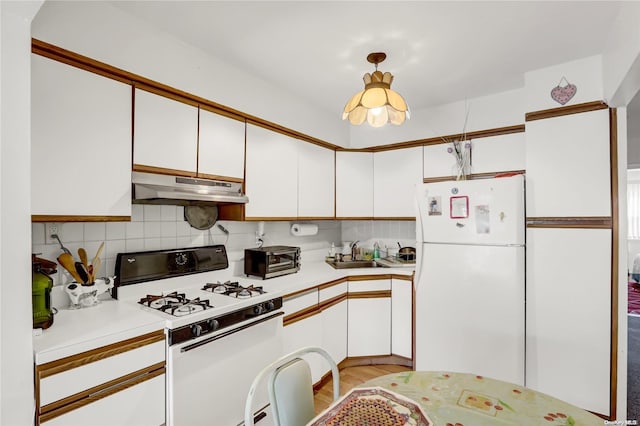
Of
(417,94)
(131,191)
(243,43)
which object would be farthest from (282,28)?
(417,94)

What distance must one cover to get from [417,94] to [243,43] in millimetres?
1538

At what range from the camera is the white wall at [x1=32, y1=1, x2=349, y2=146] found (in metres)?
1.47

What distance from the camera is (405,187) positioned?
10.3 feet

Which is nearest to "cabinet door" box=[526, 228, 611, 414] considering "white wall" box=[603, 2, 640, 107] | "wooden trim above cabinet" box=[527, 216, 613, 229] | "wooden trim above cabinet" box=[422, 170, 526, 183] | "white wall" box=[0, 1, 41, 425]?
"wooden trim above cabinet" box=[527, 216, 613, 229]

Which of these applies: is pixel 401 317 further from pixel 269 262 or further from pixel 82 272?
pixel 82 272

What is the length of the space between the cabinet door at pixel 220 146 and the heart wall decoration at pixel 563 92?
7.28ft

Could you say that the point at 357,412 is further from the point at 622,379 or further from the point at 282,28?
the point at 622,379

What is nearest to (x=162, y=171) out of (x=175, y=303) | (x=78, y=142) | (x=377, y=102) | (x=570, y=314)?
(x=78, y=142)

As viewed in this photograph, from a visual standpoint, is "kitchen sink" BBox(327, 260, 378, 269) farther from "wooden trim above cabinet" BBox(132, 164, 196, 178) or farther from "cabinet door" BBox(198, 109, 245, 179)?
"wooden trim above cabinet" BBox(132, 164, 196, 178)

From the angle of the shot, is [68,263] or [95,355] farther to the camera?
[68,263]

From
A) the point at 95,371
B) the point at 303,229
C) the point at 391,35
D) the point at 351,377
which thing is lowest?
the point at 351,377

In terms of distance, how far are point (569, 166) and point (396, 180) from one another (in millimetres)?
1383

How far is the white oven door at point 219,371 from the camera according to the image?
1.54 meters

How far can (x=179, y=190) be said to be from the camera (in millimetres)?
1813
